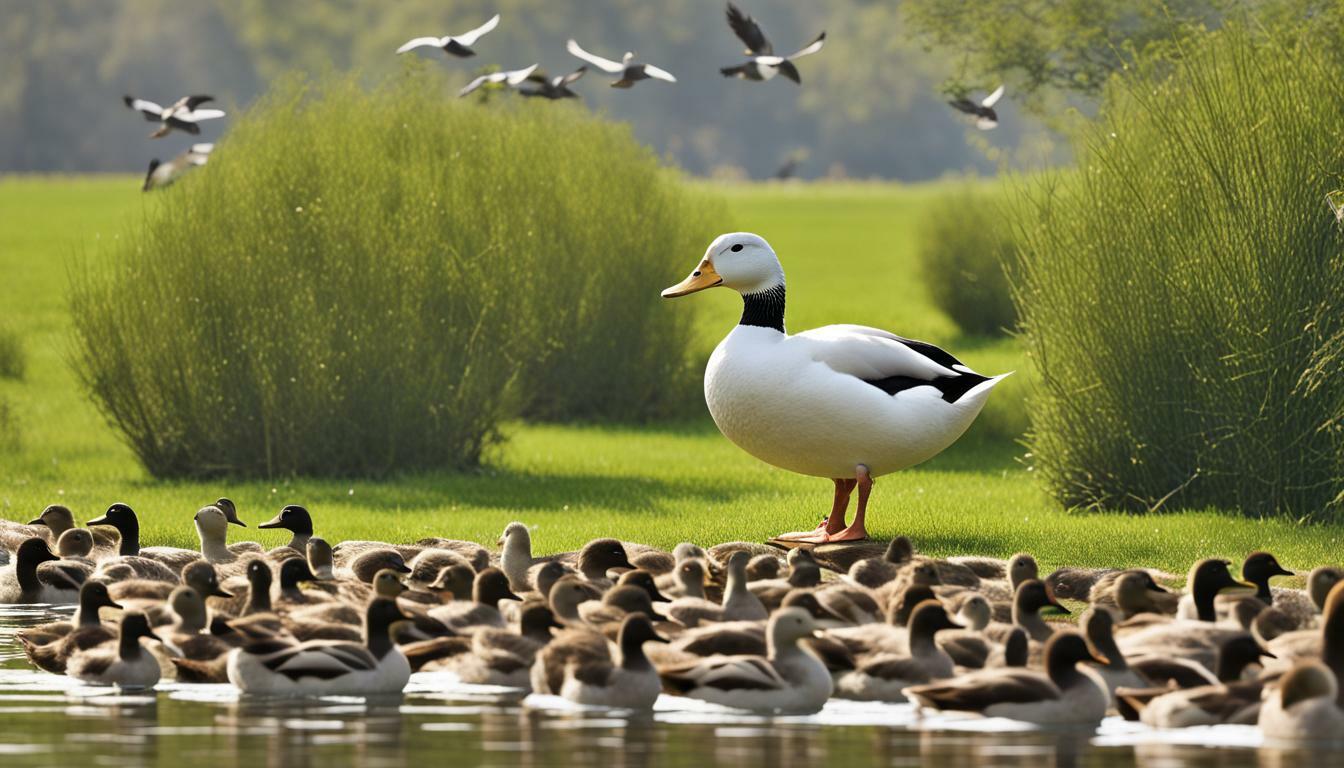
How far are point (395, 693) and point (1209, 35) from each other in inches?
456

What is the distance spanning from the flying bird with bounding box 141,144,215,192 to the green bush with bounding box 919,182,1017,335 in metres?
24.1

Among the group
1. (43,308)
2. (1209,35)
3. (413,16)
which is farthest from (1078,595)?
(413,16)

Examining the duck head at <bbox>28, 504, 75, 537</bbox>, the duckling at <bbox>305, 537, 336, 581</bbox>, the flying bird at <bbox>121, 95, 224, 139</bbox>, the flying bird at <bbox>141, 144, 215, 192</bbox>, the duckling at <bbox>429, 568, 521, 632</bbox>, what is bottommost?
the duckling at <bbox>429, 568, 521, 632</bbox>

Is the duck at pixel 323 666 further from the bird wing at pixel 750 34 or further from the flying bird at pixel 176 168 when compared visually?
the flying bird at pixel 176 168

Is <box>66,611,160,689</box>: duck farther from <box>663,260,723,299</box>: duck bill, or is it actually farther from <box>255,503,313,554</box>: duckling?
<box>663,260,723,299</box>: duck bill

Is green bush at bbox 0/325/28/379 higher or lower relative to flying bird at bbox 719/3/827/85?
lower

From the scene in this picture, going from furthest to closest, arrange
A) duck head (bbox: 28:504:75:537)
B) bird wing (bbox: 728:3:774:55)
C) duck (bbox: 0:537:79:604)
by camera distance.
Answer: bird wing (bbox: 728:3:774:55), duck head (bbox: 28:504:75:537), duck (bbox: 0:537:79:604)

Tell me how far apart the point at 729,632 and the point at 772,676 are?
909mm

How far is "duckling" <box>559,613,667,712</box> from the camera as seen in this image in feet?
40.8

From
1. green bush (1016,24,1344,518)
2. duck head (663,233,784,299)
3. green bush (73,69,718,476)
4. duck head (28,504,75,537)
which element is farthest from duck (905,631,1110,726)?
green bush (73,69,718,476)

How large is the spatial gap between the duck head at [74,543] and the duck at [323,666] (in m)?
5.10

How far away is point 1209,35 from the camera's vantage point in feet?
67.9

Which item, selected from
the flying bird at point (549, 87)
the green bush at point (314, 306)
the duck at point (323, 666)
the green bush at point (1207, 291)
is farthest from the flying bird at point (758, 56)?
the duck at point (323, 666)

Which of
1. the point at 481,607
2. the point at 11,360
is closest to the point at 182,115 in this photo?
the point at 481,607
